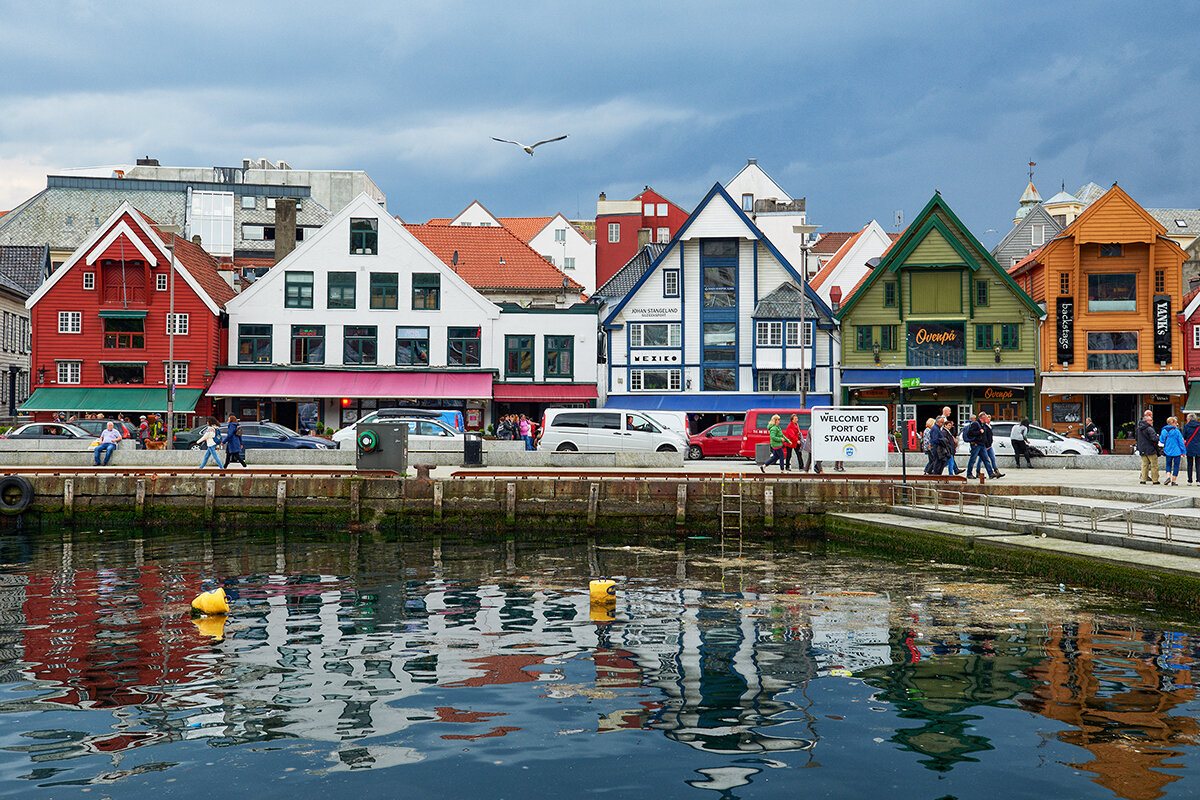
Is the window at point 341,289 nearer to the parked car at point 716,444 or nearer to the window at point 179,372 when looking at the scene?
the window at point 179,372

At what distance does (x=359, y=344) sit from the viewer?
53.4 m

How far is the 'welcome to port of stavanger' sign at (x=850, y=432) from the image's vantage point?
27953mm

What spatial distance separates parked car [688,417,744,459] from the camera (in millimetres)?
43250

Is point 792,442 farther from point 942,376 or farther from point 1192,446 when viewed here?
point 942,376

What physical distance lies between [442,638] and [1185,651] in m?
9.46

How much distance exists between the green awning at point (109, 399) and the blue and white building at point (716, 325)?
20.4 meters

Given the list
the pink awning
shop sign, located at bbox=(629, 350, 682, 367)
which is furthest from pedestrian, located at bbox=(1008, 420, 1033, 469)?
the pink awning

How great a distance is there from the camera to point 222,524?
96.9 ft

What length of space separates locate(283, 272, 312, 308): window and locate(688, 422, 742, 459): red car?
21.8 metres

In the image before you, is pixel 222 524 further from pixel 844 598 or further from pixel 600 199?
pixel 600 199

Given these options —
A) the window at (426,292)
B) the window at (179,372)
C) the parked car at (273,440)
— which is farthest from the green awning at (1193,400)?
the window at (179,372)

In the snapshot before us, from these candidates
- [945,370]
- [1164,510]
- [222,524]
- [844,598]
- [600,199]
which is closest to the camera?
[844,598]

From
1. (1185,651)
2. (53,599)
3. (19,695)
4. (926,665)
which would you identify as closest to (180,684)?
(19,695)

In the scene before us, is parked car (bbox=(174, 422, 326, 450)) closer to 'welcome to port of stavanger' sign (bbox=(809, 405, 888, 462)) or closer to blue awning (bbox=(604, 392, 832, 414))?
blue awning (bbox=(604, 392, 832, 414))
